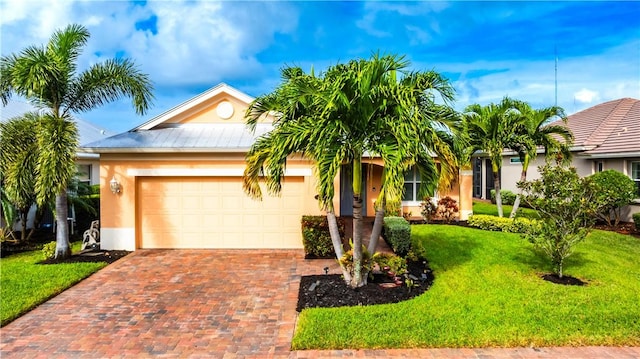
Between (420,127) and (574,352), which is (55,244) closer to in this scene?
(420,127)

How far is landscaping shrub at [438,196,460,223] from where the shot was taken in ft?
48.0

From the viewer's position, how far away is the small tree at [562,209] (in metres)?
7.65

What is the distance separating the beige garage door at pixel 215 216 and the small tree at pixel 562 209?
6.55 m

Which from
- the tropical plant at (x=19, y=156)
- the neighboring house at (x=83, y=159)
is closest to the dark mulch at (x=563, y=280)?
the tropical plant at (x=19, y=156)

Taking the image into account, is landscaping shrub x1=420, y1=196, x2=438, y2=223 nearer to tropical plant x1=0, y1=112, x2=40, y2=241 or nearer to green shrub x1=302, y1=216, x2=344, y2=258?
green shrub x1=302, y1=216, x2=344, y2=258

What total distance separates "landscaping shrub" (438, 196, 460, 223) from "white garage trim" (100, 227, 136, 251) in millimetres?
11507

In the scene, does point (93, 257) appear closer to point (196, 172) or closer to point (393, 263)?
point (196, 172)

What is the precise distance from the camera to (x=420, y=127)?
19.9 ft

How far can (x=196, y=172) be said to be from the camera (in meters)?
11.1

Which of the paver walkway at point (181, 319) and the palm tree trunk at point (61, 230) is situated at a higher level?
the palm tree trunk at point (61, 230)

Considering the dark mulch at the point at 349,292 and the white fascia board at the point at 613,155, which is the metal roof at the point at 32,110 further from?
the white fascia board at the point at 613,155

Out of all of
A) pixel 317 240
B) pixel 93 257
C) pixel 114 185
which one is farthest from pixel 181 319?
pixel 114 185

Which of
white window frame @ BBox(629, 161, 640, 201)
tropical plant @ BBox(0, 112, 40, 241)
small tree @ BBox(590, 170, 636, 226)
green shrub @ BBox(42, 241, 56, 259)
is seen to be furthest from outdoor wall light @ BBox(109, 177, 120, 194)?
white window frame @ BBox(629, 161, 640, 201)

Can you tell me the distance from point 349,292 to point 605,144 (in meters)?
15.7
